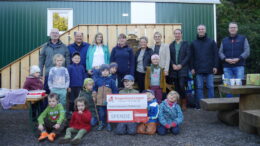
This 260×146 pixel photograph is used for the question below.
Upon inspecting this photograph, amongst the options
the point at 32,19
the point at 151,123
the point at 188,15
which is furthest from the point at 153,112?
the point at 32,19

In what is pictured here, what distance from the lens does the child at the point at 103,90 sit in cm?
458

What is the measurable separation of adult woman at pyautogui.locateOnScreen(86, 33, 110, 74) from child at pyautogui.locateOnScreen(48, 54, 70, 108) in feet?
2.48

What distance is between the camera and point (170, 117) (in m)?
4.24

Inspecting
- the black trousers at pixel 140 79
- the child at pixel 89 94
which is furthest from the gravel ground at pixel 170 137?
the black trousers at pixel 140 79

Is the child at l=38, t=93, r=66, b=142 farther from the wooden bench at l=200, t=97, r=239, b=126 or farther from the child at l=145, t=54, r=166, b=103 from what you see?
the wooden bench at l=200, t=97, r=239, b=126

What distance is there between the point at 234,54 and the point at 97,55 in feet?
10.3

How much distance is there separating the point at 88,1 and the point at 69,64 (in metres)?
5.06

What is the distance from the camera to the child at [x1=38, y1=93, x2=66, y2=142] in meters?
4.01

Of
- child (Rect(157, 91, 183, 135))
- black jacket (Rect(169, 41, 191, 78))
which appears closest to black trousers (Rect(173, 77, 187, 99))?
black jacket (Rect(169, 41, 191, 78))

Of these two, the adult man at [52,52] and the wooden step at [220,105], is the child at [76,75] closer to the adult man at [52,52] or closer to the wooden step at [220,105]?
the adult man at [52,52]

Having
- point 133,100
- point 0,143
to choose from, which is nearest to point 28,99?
point 0,143

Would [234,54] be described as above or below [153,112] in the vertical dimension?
above

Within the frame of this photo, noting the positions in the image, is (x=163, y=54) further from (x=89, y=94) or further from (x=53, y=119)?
(x=53, y=119)

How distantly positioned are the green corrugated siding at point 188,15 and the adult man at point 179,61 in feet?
14.5
